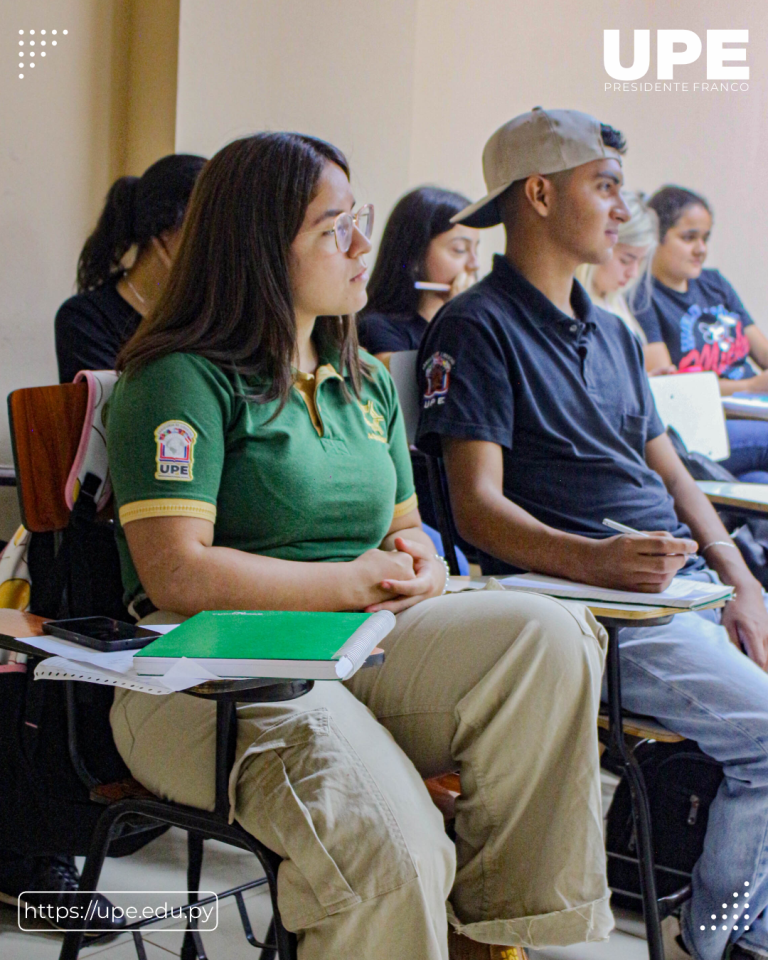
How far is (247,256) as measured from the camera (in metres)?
1.29

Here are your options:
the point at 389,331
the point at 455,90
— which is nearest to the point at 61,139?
the point at 389,331

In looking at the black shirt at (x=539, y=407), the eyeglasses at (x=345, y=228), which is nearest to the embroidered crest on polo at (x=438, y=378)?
the black shirt at (x=539, y=407)

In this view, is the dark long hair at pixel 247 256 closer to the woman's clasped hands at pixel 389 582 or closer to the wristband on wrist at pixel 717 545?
the woman's clasped hands at pixel 389 582

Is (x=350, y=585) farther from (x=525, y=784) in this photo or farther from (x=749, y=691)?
(x=749, y=691)

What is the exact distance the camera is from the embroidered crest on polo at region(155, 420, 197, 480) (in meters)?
1.12

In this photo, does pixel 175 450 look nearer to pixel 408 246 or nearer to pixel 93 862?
pixel 93 862

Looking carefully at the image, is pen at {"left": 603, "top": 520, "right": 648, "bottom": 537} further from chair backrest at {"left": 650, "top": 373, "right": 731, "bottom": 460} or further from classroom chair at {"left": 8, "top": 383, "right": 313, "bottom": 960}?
chair backrest at {"left": 650, "top": 373, "right": 731, "bottom": 460}

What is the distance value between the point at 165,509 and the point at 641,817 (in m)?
0.85

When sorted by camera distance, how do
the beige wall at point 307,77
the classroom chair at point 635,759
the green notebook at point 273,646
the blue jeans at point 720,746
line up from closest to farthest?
1. the green notebook at point 273,646
2. the classroom chair at point 635,759
3. the blue jeans at point 720,746
4. the beige wall at point 307,77

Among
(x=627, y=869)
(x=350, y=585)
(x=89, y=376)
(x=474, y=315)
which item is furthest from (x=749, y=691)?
(x=89, y=376)

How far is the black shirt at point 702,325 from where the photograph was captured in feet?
12.7

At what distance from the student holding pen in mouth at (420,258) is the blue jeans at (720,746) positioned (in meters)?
1.57

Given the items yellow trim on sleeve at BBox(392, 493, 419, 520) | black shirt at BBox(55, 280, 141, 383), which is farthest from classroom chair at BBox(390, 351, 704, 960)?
black shirt at BBox(55, 280, 141, 383)

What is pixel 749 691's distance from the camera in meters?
1.44
